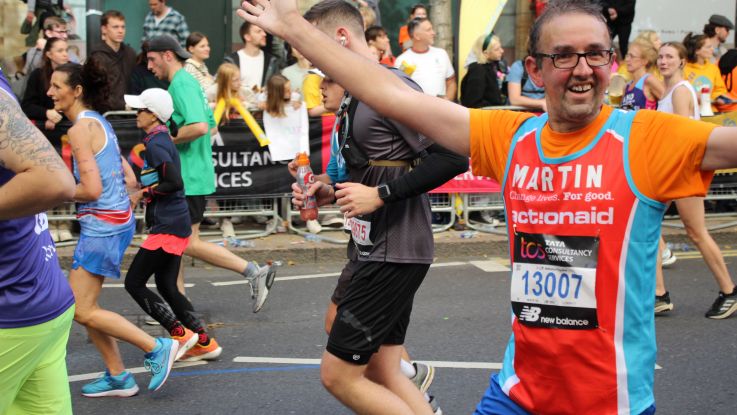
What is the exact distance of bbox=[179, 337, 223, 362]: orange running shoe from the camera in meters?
6.29

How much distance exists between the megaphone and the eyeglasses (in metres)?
8.82

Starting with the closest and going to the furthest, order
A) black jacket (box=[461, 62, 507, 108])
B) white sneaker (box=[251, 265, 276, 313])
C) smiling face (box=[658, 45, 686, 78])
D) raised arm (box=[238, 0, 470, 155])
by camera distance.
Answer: raised arm (box=[238, 0, 470, 155]) < white sneaker (box=[251, 265, 276, 313]) < smiling face (box=[658, 45, 686, 78]) < black jacket (box=[461, 62, 507, 108])

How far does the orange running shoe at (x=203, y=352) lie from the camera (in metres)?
6.29

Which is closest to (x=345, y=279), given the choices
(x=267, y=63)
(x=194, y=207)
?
(x=194, y=207)

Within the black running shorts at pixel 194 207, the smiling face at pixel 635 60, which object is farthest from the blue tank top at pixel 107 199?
the smiling face at pixel 635 60

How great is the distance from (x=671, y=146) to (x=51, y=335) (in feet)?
6.65

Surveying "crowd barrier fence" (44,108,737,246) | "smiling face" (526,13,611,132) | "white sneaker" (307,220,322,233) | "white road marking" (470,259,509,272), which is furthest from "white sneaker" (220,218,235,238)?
"smiling face" (526,13,611,132)

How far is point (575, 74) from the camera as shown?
111 inches

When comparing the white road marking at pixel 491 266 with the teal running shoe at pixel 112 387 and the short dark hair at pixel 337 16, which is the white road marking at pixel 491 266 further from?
the short dark hair at pixel 337 16

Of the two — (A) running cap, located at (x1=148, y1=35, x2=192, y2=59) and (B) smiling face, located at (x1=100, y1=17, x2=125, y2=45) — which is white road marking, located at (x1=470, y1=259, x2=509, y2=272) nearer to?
(A) running cap, located at (x1=148, y1=35, x2=192, y2=59)

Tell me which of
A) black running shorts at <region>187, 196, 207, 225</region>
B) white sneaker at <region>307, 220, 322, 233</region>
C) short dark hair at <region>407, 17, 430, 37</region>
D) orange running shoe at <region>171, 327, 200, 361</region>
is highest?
short dark hair at <region>407, 17, 430, 37</region>

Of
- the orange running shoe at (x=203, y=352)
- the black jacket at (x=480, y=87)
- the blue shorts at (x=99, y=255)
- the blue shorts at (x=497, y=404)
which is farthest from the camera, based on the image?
the black jacket at (x=480, y=87)

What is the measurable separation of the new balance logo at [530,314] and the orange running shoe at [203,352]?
3676mm

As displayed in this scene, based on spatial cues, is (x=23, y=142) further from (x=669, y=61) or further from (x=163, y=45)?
(x=669, y=61)
